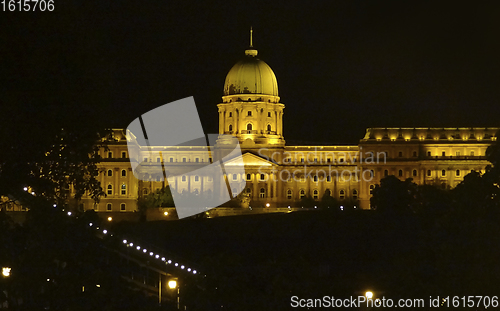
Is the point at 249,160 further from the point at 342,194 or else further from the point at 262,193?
the point at 342,194

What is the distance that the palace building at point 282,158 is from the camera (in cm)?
11844

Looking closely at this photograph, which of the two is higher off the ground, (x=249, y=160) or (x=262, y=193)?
(x=249, y=160)

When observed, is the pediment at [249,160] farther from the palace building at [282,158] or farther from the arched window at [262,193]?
the arched window at [262,193]

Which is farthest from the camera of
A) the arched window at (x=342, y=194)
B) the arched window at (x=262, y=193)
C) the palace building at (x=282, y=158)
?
the arched window at (x=342, y=194)

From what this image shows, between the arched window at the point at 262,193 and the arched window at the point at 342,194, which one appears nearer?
the arched window at the point at 262,193

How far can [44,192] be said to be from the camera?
91.9 ft

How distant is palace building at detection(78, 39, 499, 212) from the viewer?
11844 cm

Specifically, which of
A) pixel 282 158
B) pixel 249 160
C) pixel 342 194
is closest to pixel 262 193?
pixel 249 160

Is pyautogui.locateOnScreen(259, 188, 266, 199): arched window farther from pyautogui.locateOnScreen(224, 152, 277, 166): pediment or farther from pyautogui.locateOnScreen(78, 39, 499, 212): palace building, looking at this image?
pyautogui.locateOnScreen(224, 152, 277, 166): pediment

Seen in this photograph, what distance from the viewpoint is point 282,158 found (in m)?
122

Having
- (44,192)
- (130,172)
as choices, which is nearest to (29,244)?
(44,192)

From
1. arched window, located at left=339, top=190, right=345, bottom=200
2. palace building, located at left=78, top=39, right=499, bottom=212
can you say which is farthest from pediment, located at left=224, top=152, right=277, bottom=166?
arched window, located at left=339, top=190, right=345, bottom=200

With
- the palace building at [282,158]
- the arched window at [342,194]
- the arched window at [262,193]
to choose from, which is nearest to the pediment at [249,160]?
the palace building at [282,158]

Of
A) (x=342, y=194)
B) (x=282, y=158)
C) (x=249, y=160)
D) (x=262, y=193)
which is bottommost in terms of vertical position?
(x=342, y=194)
